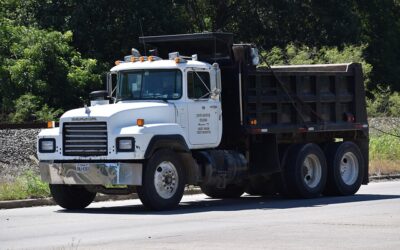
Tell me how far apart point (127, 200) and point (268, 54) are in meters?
20.8

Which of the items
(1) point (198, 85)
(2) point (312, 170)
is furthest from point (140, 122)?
(2) point (312, 170)

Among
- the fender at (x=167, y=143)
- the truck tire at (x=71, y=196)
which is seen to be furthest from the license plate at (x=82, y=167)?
the fender at (x=167, y=143)

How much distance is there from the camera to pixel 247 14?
47156mm

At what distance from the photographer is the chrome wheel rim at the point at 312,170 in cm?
2055

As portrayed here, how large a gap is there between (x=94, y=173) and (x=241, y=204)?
11.4 feet

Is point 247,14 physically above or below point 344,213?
above

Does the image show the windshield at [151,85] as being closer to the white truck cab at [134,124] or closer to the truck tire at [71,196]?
the white truck cab at [134,124]

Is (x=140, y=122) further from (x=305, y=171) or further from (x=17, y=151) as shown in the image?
(x=17, y=151)

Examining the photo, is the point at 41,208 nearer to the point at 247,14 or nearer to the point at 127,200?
the point at 127,200

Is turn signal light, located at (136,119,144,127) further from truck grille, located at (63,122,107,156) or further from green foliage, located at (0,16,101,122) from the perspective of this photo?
green foliage, located at (0,16,101,122)

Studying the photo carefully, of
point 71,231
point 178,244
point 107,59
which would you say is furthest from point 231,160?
point 107,59

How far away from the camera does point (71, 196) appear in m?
18.4

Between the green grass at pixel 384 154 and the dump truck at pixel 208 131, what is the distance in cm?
604

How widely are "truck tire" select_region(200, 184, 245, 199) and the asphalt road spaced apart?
1.18 meters
